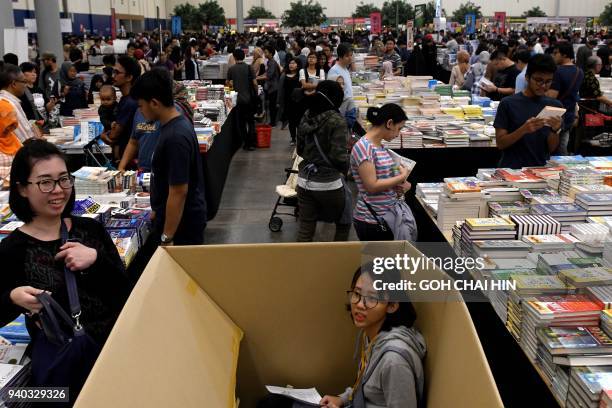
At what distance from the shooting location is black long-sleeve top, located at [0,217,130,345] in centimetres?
195

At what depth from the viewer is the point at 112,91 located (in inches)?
238

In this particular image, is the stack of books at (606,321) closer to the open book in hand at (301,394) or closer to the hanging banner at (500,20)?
the open book in hand at (301,394)

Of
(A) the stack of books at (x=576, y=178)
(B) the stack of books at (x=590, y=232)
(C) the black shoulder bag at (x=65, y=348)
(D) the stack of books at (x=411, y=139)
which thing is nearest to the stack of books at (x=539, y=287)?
(B) the stack of books at (x=590, y=232)

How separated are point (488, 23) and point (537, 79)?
37509mm

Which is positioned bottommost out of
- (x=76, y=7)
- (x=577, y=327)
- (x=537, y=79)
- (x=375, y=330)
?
(x=577, y=327)

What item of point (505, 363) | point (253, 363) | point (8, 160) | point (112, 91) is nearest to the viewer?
point (253, 363)

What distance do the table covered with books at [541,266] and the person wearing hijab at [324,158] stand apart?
636 mm

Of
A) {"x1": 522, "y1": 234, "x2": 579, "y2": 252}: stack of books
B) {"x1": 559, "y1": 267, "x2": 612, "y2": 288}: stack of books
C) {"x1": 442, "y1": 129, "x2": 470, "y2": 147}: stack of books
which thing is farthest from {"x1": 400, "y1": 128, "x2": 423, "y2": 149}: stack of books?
{"x1": 559, "y1": 267, "x2": 612, "y2": 288}: stack of books

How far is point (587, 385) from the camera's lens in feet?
Result: 6.54

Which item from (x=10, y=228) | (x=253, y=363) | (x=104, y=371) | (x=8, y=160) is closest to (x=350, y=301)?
(x=253, y=363)

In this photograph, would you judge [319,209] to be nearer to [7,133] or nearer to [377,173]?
[377,173]

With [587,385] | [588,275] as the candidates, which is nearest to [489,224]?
[588,275]

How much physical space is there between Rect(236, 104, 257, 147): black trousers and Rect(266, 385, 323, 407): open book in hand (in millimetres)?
8151

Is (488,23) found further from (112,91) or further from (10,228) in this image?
(10,228)
